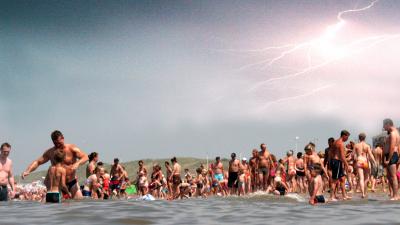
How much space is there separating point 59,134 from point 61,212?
3.78 metres

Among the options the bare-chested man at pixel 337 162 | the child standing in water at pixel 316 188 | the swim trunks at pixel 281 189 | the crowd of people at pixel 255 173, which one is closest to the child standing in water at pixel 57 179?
the crowd of people at pixel 255 173

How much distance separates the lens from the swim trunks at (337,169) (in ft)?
52.6

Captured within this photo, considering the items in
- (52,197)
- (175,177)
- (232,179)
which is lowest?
(52,197)

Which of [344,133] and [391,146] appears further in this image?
[344,133]

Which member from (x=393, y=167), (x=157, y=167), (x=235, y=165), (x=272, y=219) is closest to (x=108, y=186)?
(x=157, y=167)

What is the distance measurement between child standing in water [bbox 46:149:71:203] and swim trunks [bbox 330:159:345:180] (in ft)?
24.9

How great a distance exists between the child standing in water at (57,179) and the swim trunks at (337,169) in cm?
759

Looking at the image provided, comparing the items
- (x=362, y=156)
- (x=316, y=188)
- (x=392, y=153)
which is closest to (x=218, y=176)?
(x=362, y=156)

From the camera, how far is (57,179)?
12633 mm

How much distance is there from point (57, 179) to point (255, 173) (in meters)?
12.5

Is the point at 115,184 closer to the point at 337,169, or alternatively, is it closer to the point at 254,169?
the point at 254,169

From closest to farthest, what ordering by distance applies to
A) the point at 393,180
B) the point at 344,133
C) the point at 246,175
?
the point at 393,180 → the point at 344,133 → the point at 246,175

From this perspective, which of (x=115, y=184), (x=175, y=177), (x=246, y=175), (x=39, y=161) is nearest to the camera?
(x=39, y=161)

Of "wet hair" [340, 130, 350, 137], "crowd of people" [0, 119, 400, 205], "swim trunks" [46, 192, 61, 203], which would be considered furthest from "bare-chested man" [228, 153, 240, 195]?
"swim trunks" [46, 192, 61, 203]
